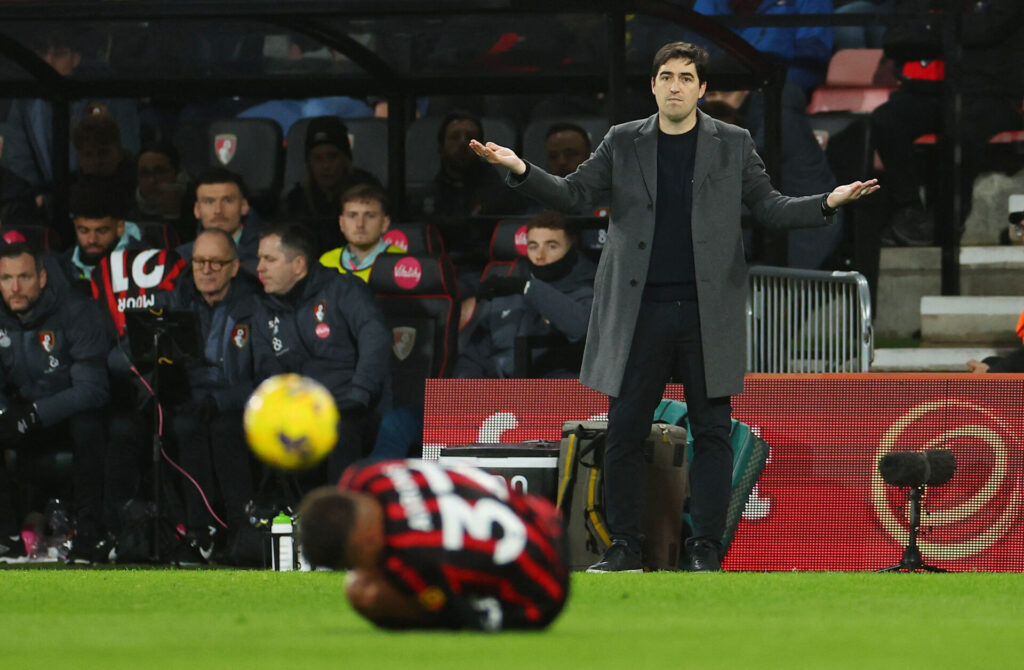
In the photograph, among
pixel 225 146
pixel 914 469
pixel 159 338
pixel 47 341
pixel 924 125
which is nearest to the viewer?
pixel 914 469

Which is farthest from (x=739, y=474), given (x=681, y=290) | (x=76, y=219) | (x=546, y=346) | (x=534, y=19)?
(x=76, y=219)

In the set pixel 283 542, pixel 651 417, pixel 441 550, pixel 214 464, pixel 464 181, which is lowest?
pixel 283 542

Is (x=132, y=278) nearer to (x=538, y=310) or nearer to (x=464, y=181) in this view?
(x=464, y=181)

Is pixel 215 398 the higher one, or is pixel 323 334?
pixel 323 334

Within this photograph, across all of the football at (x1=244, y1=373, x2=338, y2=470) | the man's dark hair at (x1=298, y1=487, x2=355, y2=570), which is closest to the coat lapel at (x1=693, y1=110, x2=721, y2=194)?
the football at (x1=244, y1=373, x2=338, y2=470)

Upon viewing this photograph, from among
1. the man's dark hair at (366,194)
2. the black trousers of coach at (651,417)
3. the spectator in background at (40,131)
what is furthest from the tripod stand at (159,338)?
the spectator in background at (40,131)

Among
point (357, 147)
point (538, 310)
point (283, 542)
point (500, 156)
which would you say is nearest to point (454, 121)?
point (357, 147)

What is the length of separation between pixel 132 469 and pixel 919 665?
24.4 feet

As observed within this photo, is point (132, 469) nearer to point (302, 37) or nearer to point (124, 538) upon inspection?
point (124, 538)

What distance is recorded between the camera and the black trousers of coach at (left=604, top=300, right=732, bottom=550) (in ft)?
26.7

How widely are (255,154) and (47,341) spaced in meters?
2.60

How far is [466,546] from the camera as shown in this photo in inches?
205

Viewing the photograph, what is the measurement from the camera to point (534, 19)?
12570mm

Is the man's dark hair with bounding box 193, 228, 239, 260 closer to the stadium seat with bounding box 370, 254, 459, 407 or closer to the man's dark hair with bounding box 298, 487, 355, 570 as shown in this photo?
the stadium seat with bounding box 370, 254, 459, 407
